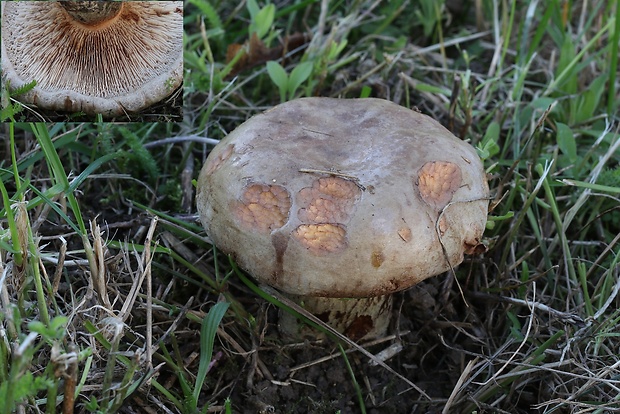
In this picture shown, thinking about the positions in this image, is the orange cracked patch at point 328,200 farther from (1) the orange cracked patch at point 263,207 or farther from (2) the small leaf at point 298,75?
(2) the small leaf at point 298,75

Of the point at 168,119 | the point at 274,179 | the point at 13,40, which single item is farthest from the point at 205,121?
the point at 274,179

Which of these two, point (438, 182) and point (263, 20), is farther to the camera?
point (263, 20)

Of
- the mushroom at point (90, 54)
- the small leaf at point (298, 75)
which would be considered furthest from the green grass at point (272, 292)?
the mushroom at point (90, 54)

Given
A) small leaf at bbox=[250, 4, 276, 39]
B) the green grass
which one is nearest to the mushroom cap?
the green grass

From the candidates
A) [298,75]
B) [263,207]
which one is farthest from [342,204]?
[298,75]

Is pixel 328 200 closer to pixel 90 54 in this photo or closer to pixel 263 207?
pixel 263 207

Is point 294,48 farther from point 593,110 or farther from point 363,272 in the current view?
point 363,272
